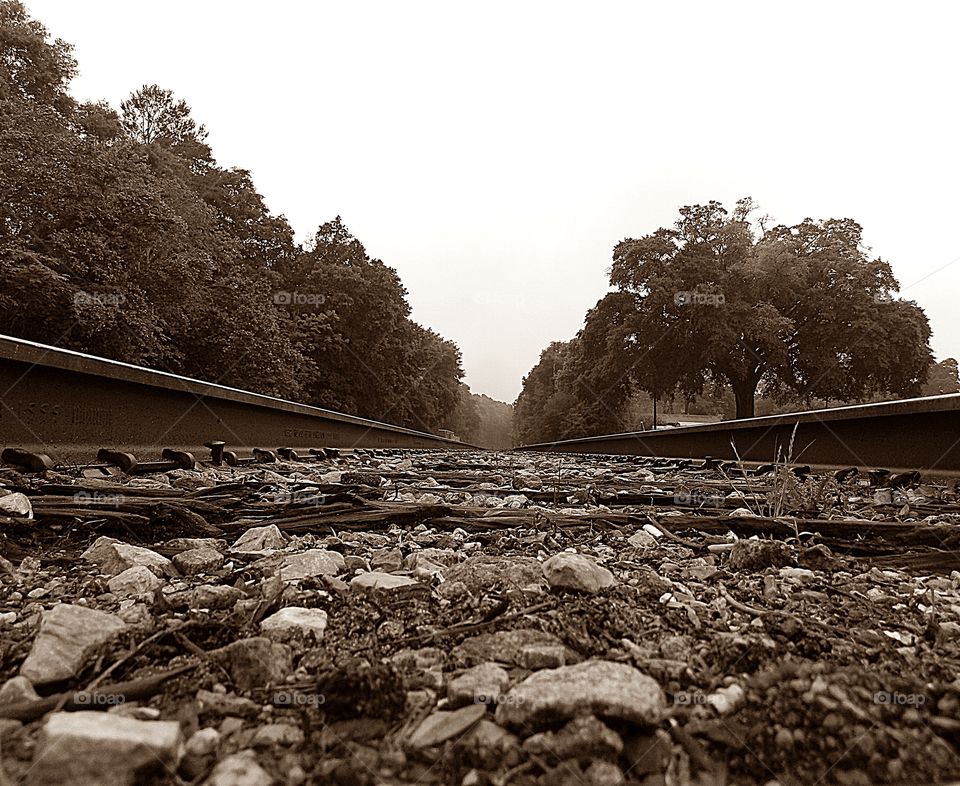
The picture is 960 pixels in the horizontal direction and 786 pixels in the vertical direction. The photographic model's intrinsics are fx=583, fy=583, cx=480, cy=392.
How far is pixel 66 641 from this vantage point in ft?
3.19

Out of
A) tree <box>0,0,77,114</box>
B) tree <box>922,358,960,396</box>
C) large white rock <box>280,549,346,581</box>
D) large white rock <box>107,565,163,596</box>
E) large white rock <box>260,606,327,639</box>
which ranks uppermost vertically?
tree <box>0,0,77,114</box>

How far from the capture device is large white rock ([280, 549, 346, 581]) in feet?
4.61

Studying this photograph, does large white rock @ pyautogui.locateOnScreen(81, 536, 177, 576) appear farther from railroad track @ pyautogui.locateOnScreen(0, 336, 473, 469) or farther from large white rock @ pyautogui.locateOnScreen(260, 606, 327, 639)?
railroad track @ pyautogui.locateOnScreen(0, 336, 473, 469)

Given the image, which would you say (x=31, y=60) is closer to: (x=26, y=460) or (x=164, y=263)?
(x=164, y=263)

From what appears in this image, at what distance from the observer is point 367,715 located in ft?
2.72

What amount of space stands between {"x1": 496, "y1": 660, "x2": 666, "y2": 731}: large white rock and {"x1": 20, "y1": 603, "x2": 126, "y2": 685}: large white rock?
694 millimetres

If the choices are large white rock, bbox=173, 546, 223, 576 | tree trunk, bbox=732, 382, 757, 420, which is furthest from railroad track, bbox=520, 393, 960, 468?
tree trunk, bbox=732, 382, 757, 420

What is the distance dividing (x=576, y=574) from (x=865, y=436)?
4.33 m

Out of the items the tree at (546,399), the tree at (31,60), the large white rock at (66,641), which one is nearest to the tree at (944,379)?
the tree at (546,399)

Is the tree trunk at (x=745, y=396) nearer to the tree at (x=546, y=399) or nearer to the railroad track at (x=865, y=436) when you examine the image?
the tree at (x=546, y=399)

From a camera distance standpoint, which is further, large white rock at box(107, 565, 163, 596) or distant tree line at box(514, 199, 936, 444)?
distant tree line at box(514, 199, 936, 444)

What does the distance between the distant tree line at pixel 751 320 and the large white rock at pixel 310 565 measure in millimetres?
21921

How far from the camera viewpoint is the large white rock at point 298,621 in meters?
1.08

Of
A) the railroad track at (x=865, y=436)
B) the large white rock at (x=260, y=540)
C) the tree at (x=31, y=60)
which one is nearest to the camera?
the large white rock at (x=260, y=540)
